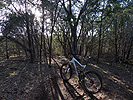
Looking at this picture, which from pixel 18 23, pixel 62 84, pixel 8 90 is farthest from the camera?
pixel 18 23

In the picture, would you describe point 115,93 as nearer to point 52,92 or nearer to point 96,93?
point 96,93

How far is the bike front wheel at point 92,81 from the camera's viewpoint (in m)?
3.50

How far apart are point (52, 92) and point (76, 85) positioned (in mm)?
1265

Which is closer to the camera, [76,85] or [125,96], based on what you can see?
[125,96]

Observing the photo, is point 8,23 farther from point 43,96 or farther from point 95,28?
point 95,28

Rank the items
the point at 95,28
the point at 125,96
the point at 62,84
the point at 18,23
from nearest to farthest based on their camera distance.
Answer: the point at 125,96, the point at 62,84, the point at 18,23, the point at 95,28

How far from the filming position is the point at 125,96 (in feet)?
11.8

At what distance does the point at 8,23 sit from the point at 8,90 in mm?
7540

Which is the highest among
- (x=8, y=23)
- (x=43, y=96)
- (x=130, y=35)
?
(x=8, y=23)

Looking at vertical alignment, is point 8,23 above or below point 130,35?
above

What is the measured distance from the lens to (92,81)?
3645mm

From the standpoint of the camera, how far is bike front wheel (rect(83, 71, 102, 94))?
350 cm

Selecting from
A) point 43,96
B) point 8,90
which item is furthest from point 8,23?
point 43,96

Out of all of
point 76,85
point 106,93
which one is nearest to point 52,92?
point 76,85
